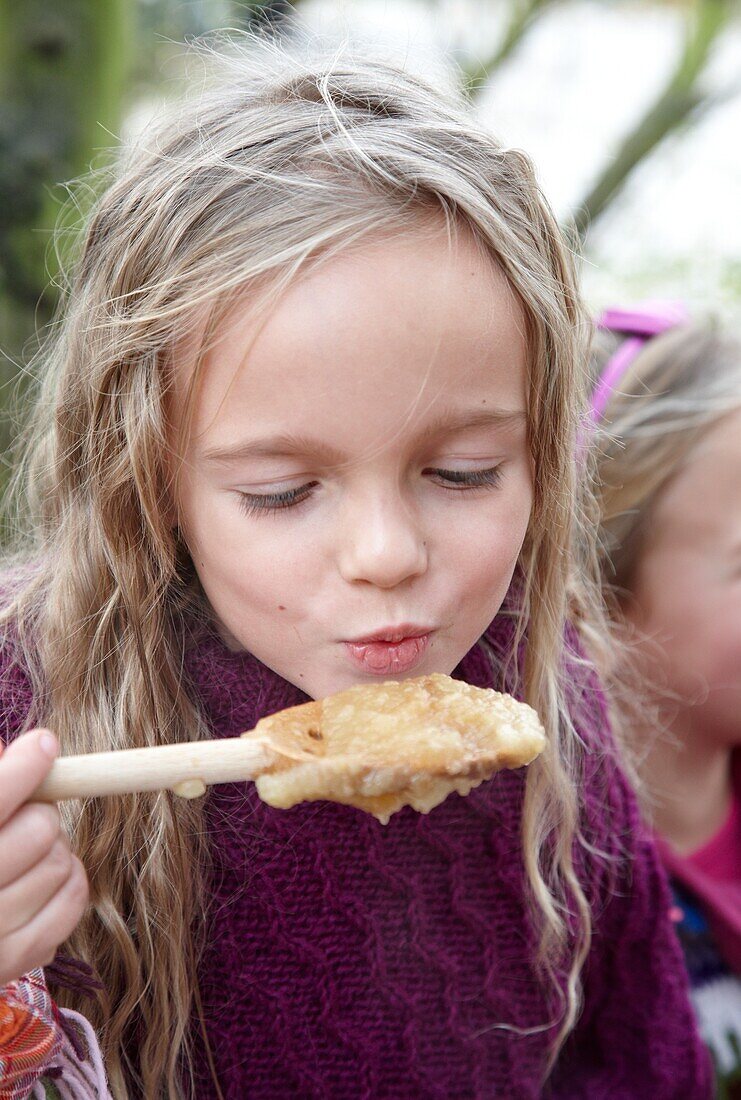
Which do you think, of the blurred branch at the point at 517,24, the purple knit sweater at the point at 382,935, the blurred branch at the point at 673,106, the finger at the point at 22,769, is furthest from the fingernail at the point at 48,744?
the blurred branch at the point at 517,24

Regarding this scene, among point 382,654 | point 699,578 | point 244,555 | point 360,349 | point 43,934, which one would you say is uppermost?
point 360,349

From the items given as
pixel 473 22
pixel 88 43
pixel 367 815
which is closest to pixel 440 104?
pixel 367 815

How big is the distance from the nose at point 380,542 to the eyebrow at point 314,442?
0.06m

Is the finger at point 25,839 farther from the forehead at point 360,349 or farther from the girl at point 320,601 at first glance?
the forehead at point 360,349

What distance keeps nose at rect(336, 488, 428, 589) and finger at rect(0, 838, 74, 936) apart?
0.42 meters

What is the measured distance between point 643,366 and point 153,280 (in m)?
1.17

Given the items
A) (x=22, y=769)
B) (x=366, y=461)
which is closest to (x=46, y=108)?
(x=366, y=461)

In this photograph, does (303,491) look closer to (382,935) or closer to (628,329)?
(382,935)

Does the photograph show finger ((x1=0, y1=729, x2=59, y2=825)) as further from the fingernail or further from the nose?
the nose

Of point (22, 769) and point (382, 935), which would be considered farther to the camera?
point (382, 935)

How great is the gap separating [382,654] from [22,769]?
17.3 inches

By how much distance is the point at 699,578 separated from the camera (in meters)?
2.12

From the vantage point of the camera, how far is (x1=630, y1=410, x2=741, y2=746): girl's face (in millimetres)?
2113

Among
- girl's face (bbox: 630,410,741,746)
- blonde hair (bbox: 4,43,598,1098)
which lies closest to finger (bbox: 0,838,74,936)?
blonde hair (bbox: 4,43,598,1098)
